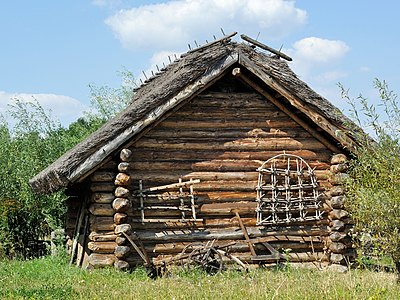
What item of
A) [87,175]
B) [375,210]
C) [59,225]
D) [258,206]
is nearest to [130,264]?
[87,175]

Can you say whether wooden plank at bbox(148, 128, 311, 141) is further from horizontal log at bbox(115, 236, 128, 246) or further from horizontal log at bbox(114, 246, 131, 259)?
horizontal log at bbox(114, 246, 131, 259)

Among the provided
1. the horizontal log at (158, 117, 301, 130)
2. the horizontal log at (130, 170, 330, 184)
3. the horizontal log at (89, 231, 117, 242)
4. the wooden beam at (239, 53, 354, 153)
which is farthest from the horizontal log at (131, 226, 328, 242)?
the horizontal log at (158, 117, 301, 130)

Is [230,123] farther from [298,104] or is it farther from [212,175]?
[298,104]

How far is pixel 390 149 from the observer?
10578 millimetres

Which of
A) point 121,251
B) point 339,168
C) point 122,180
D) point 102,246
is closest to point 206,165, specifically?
point 122,180

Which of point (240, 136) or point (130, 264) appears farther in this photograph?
point (240, 136)

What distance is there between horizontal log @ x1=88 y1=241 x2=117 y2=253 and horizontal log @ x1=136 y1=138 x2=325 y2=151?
2056 millimetres

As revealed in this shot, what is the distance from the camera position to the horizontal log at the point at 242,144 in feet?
47.4

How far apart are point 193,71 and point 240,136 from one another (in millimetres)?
1835

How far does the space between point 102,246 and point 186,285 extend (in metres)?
3.05

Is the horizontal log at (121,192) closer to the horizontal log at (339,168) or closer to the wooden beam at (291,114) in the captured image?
the wooden beam at (291,114)

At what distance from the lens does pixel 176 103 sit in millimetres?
14164

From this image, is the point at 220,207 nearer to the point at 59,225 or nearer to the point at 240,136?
the point at 240,136

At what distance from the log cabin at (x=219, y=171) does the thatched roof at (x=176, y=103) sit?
26 mm
